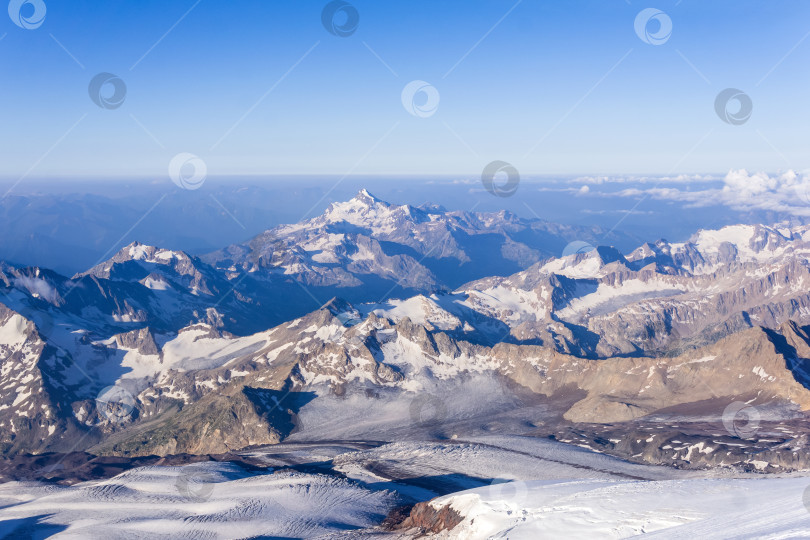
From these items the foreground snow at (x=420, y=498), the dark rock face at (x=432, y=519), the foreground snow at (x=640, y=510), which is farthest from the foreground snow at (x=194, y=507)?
the foreground snow at (x=640, y=510)

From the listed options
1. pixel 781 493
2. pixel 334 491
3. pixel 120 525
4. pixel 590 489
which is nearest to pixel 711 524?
pixel 781 493

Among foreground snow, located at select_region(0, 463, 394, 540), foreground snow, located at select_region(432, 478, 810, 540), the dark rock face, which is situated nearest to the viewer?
foreground snow, located at select_region(432, 478, 810, 540)

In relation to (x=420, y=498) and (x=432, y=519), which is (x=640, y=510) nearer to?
(x=432, y=519)

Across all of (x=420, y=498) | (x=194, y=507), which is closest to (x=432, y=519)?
(x=420, y=498)

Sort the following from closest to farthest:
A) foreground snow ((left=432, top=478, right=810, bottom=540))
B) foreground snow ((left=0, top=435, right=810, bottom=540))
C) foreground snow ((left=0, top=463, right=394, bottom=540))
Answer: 1. foreground snow ((left=432, top=478, right=810, bottom=540))
2. foreground snow ((left=0, top=435, right=810, bottom=540))
3. foreground snow ((left=0, top=463, right=394, bottom=540))

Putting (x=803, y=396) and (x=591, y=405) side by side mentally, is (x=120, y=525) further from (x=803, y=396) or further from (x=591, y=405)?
(x=803, y=396)

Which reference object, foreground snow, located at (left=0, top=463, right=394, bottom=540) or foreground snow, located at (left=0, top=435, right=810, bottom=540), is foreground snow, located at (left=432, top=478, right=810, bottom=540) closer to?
foreground snow, located at (left=0, top=435, right=810, bottom=540)

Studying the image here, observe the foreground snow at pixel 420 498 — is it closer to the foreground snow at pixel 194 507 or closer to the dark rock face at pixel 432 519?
the foreground snow at pixel 194 507

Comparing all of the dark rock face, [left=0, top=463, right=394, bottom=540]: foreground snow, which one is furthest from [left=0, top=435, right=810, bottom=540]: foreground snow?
the dark rock face

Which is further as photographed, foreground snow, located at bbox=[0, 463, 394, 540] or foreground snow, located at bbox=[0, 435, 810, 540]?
foreground snow, located at bbox=[0, 463, 394, 540]
